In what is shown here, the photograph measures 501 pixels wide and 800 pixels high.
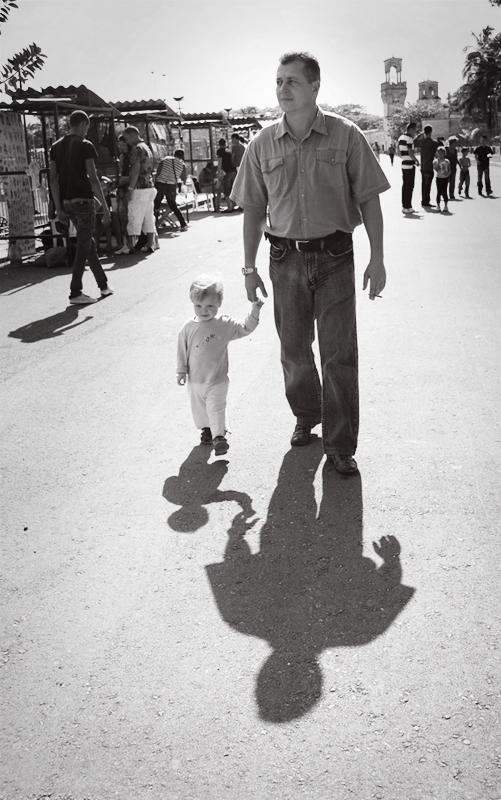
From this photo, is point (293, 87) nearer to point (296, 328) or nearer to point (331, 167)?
point (331, 167)

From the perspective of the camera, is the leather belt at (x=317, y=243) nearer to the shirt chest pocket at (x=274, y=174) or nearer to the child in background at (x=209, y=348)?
the shirt chest pocket at (x=274, y=174)

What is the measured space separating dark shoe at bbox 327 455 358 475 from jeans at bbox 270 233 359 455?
3 centimetres

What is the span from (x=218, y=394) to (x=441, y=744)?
276 cm

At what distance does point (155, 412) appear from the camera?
6035 millimetres

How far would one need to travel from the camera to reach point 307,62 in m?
4.31

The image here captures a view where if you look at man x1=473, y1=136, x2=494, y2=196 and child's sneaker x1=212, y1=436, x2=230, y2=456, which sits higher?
man x1=473, y1=136, x2=494, y2=196

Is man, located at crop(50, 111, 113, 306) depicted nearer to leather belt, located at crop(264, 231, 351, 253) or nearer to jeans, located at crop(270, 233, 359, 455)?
jeans, located at crop(270, 233, 359, 455)

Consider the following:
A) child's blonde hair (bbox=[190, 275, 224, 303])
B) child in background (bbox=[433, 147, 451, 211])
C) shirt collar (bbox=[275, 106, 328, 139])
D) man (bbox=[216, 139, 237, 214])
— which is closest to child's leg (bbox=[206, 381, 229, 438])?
child's blonde hair (bbox=[190, 275, 224, 303])

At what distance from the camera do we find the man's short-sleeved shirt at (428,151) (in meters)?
20.9

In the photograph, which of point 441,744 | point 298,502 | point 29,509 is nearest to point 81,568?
point 29,509

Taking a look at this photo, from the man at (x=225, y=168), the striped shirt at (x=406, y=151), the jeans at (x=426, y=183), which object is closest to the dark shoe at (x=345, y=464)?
the striped shirt at (x=406, y=151)

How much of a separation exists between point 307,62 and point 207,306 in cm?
138

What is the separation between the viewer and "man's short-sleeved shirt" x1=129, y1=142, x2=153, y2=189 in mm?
15461

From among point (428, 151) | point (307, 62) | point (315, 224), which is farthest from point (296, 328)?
point (428, 151)
